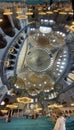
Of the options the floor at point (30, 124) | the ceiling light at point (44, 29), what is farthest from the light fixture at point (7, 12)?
the floor at point (30, 124)

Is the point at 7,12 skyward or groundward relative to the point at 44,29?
skyward

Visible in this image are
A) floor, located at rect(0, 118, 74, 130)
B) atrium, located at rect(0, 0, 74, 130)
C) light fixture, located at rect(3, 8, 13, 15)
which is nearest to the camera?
floor, located at rect(0, 118, 74, 130)

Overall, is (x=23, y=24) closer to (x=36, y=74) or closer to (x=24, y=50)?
(x=24, y=50)

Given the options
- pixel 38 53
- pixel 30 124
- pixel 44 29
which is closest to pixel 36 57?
pixel 38 53

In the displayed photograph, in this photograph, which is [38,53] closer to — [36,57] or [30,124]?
[36,57]

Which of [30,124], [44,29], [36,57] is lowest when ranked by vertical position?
[30,124]

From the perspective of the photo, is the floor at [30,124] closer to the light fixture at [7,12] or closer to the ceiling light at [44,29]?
the ceiling light at [44,29]

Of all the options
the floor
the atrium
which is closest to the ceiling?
the atrium

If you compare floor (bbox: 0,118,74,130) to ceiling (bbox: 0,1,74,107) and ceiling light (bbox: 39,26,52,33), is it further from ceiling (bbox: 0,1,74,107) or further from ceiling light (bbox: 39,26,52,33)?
ceiling light (bbox: 39,26,52,33)

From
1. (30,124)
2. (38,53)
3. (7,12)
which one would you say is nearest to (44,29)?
(38,53)

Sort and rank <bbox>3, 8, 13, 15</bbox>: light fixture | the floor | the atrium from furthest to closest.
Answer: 1. <bbox>3, 8, 13, 15</bbox>: light fixture
2. the atrium
3. the floor

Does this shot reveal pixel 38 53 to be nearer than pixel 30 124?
No
